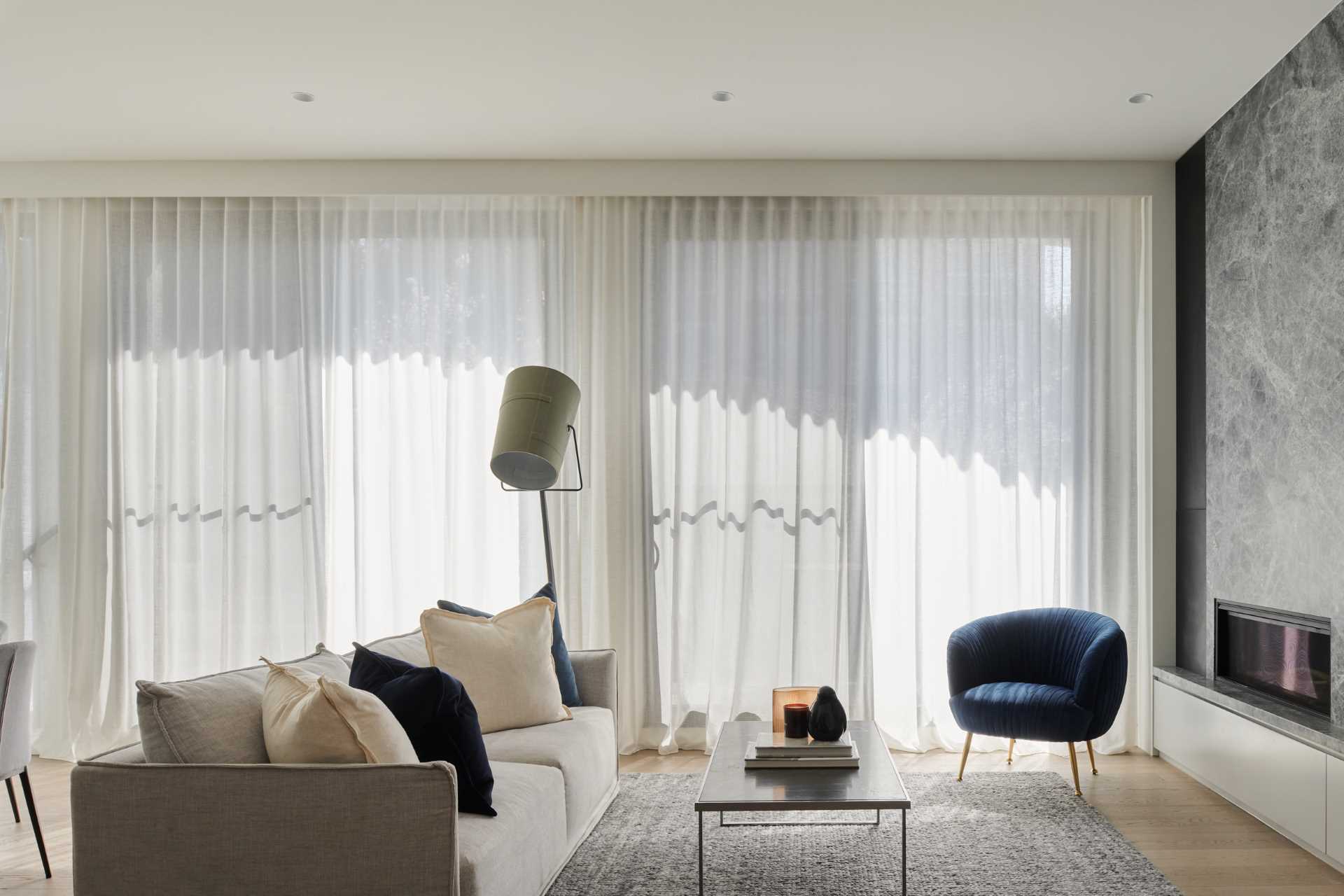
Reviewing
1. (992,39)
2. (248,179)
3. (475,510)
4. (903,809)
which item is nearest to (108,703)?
(475,510)

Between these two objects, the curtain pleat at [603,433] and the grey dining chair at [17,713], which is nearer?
the grey dining chair at [17,713]

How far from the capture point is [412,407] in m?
4.88

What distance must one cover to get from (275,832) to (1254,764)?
3.32 metres

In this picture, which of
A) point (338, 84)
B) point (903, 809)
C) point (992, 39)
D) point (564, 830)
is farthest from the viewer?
point (338, 84)

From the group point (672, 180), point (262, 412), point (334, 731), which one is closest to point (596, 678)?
point (334, 731)

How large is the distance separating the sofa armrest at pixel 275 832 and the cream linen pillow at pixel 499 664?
115cm

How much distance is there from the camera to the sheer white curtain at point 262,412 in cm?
484

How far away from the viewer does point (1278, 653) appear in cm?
380

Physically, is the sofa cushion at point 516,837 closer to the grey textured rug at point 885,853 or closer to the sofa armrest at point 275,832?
the sofa armrest at point 275,832

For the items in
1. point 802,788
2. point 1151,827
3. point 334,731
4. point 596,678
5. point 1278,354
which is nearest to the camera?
point 334,731

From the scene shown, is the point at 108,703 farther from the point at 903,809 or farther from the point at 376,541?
the point at 903,809

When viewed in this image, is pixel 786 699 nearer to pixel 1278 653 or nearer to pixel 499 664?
pixel 499 664

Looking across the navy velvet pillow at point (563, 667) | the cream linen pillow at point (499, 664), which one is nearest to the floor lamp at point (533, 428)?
the navy velvet pillow at point (563, 667)

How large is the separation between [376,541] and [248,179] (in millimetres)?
1830
